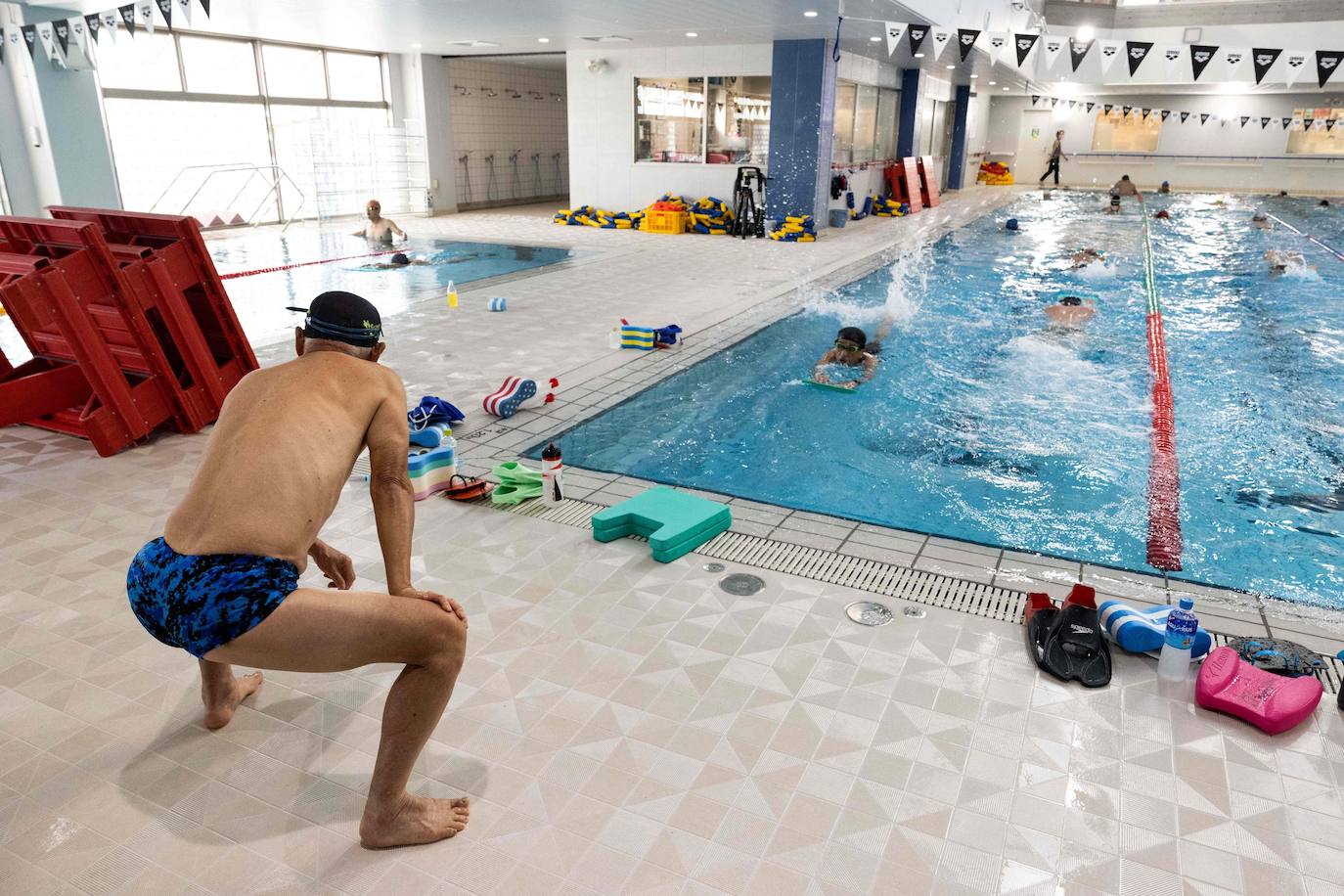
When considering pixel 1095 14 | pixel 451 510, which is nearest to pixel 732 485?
pixel 451 510

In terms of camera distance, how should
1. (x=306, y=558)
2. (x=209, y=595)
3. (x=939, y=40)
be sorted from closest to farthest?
1. (x=209, y=595)
2. (x=306, y=558)
3. (x=939, y=40)

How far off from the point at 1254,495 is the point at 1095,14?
31861 mm

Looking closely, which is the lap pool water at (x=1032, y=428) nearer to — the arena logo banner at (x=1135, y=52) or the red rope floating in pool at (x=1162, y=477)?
the red rope floating in pool at (x=1162, y=477)

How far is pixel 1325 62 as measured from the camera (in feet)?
27.4

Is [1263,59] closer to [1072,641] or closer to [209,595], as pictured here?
[1072,641]

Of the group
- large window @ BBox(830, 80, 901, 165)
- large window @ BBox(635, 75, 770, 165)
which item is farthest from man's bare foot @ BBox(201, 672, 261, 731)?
large window @ BBox(830, 80, 901, 165)

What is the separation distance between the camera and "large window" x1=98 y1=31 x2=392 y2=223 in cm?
1611

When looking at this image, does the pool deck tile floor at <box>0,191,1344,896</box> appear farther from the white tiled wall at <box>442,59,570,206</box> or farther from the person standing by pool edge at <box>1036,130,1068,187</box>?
the person standing by pool edge at <box>1036,130,1068,187</box>

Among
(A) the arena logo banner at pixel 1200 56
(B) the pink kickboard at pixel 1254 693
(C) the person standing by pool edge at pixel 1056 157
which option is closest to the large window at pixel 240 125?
(A) the arena logo banner at pixel 1200 56

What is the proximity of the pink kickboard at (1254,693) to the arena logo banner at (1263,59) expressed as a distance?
23.8 feet

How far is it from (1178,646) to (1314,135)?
3718cm

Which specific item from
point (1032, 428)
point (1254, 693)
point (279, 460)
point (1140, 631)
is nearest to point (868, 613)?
point (1140, 631)

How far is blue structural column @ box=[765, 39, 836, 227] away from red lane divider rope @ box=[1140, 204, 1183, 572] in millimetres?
8489

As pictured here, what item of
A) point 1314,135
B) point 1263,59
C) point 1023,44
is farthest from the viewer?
point 1314,135
